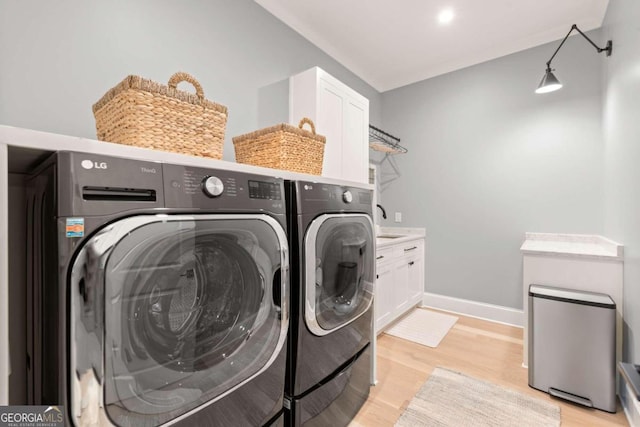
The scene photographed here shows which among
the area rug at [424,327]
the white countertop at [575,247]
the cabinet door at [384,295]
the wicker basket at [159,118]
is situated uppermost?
the wicker basket at [159,118]

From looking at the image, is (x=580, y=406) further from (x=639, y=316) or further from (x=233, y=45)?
(x=233, y=45)

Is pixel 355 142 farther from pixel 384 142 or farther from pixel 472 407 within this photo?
pixel 472 407

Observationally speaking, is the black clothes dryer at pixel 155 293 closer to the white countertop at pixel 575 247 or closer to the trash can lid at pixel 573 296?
the trash can lid at pixel 573 296

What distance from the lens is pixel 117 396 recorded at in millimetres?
696

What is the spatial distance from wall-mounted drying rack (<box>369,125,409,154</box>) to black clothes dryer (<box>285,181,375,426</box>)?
1694 millimetres

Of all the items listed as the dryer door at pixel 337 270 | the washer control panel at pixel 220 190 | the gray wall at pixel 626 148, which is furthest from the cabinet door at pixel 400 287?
the washer control panel at pixel 220 190

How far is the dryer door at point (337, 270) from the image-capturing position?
1240 millimetres

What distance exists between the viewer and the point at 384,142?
327 centimetres

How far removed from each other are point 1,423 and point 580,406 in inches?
103

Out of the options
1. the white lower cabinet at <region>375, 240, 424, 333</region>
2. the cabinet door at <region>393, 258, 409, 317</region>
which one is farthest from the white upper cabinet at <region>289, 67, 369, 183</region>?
the cabinet door at <region>393, 258, 409, 317</region>

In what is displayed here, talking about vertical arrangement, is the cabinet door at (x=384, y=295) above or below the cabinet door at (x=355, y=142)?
below

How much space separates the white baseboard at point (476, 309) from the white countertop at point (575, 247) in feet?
2.53

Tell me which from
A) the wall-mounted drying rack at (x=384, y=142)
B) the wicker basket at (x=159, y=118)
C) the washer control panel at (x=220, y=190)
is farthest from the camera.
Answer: the wall-mounted drying rack at (x=384, y=142)

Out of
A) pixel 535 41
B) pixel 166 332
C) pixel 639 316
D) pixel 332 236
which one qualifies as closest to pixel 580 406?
pixel 639 316
